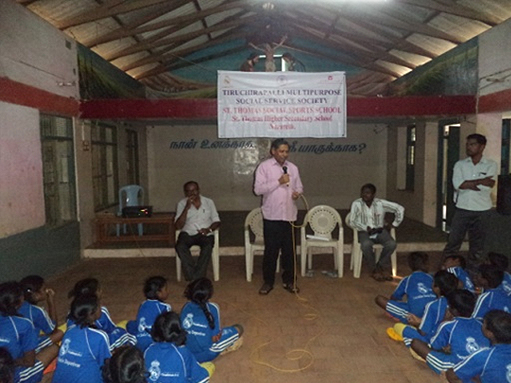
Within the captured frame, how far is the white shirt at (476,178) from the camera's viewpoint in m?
5.15

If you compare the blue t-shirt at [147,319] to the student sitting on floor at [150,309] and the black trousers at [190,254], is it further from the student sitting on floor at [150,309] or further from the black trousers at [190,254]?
the black trousers at [190,254]

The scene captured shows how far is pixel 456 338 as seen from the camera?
111 inches

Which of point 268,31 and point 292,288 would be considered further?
point 268,31

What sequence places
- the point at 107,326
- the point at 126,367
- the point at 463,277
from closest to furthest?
the point at 126,367, the point at 107,326, the point at 463,277

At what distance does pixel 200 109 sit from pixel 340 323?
155 inches

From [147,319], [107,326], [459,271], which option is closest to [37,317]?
[107,326]

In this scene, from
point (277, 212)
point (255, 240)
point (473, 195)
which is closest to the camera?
point (277, 212)

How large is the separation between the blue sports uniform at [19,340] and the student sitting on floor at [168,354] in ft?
2.87

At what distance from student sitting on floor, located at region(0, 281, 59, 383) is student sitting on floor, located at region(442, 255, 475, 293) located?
131 inches

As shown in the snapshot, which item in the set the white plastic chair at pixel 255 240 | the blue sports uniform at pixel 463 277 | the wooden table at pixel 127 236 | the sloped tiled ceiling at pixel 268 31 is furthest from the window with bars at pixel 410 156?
the blue sports uniform at pixel 463 277

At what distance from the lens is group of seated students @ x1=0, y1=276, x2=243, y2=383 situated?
236 centimetres

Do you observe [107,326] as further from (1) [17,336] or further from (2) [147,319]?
(1) [17,336]

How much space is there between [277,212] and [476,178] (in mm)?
2360

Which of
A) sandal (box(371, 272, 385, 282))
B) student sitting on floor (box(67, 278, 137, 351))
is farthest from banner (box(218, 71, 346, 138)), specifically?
student sitting on floor (box(67, 278, 137, 351))
